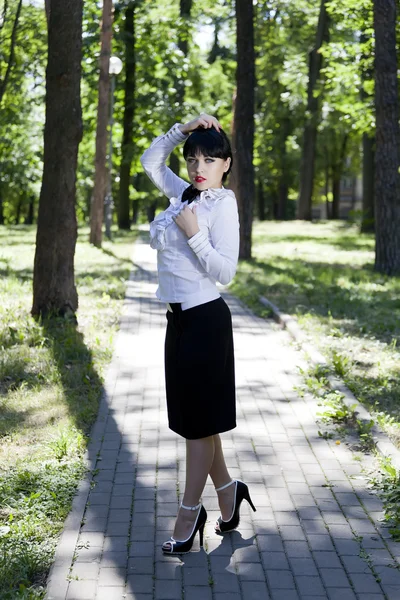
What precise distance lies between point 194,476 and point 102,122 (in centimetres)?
1999

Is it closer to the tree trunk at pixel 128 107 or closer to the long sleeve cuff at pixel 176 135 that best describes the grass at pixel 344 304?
the long sleeve cuff at pixel 176 135

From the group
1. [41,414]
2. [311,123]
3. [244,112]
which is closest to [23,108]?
[311,123]

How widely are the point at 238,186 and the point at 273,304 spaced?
6.83 meters

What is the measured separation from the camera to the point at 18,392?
7.67 meters

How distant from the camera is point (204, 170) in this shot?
4.36 meters

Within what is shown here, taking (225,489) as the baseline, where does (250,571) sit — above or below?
below

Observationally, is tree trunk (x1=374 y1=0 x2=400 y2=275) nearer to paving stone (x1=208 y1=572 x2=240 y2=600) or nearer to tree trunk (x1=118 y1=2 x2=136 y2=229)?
paving stone (x1=208 y1=572 x2=240 y2=600)

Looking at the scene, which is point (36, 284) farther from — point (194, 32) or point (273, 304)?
point (194, 32)

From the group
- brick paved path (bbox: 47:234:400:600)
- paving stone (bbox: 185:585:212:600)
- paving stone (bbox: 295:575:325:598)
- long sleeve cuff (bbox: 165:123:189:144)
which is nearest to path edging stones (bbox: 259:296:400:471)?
brick paved path (bbox: 47:234:400:600)

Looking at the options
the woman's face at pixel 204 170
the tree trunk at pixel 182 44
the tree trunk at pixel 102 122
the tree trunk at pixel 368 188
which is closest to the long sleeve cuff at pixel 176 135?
the woman's face at pixel 204 170

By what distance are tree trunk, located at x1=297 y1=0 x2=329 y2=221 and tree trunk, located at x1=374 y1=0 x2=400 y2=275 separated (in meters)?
17.7

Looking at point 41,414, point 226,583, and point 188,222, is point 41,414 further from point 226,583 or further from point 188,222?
point 188,222

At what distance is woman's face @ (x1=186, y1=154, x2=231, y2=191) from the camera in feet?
14.3

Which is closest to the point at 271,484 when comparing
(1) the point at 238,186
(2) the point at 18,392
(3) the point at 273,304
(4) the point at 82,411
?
(4) the point at 82,411
